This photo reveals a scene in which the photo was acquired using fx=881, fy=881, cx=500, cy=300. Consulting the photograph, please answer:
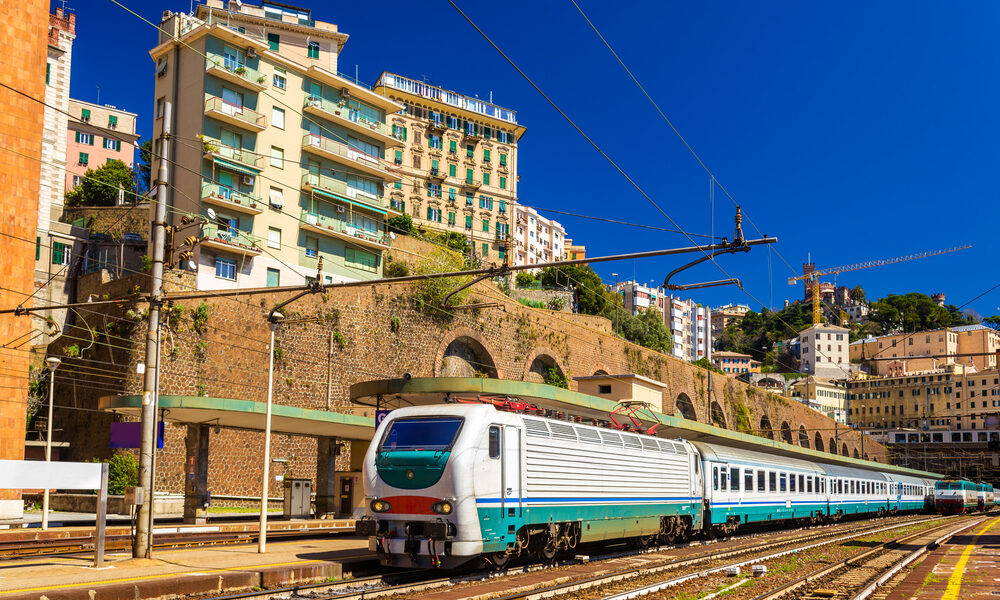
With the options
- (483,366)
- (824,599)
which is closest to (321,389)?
(483,366)

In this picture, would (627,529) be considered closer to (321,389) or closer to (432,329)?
(321,389)

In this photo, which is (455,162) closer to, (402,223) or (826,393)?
(402,223)

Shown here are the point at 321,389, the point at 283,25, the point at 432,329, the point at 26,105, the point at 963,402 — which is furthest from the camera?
the point at 963,402

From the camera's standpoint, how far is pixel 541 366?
170 ft

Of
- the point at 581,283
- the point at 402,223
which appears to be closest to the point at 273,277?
the point at 402,223

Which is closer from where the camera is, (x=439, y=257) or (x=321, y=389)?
(x=321, y=389)

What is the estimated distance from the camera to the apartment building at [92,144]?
3066 inches

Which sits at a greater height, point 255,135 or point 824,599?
point 255,135

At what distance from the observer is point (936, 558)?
20.6 meters

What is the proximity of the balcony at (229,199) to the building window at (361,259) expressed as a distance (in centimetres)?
598

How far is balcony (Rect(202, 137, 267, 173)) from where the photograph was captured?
4250 centimetres

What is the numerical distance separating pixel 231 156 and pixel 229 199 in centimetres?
237

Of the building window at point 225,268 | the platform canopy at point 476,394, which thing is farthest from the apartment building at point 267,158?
the platform canopy at point 476,394

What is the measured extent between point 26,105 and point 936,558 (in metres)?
29.9
